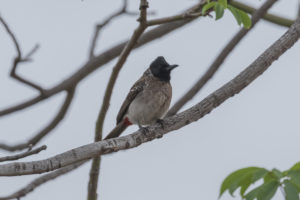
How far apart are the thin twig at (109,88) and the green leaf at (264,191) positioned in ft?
5.01

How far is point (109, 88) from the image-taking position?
486cm

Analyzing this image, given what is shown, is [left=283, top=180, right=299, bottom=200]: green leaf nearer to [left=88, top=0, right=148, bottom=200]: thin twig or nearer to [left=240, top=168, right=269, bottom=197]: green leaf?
[left=240, top=168, right=269, bottom=197]: green leaf

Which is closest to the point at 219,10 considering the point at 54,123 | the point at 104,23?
the point at 104,23

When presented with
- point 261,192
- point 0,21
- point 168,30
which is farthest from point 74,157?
point 168,30

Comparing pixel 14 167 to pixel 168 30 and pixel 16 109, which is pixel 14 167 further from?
pixel 168 30

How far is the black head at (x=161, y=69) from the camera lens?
6.38 meters

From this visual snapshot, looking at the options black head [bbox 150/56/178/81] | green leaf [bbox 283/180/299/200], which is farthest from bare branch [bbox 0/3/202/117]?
green leaf [bbox 283/180/299/200]

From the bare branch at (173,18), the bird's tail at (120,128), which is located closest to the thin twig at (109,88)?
the bare branch at (173,18)

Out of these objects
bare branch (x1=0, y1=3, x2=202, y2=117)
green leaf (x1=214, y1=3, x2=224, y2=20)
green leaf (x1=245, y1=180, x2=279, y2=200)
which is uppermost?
bare branch (x1=0, y1=3, x2=202, y2=117)

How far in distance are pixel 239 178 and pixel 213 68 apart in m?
3.07

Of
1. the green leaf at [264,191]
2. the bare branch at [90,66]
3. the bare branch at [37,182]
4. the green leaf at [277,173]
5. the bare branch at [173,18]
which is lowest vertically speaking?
the green leaf at [264,191]

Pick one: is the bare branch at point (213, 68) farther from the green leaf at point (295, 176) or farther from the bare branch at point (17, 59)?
the green leaf at point (295, 176)

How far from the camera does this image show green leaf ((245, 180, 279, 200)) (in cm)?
315

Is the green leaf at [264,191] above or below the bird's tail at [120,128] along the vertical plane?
below
